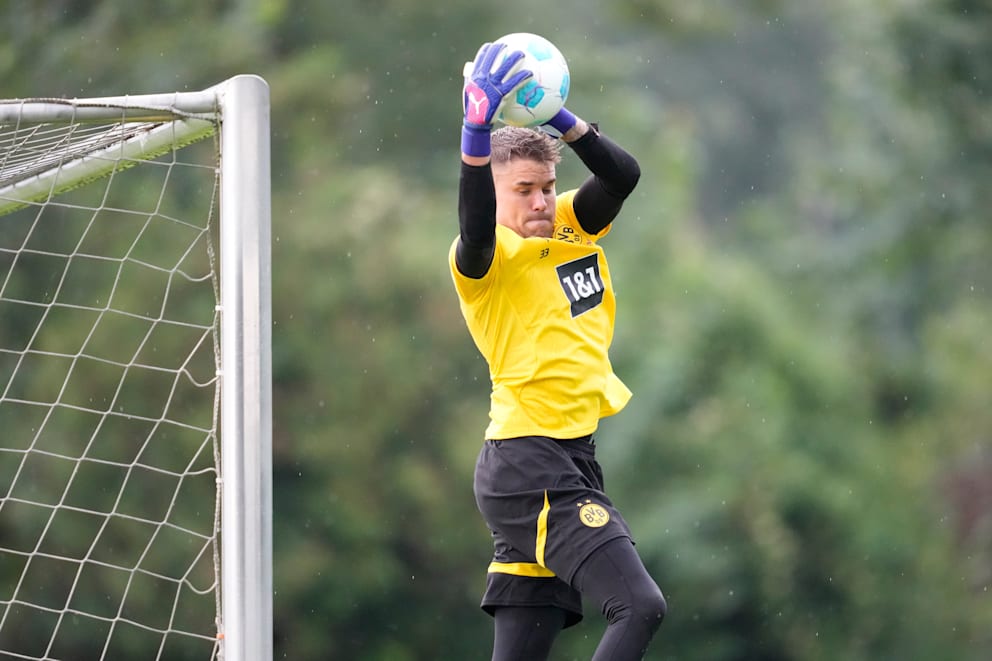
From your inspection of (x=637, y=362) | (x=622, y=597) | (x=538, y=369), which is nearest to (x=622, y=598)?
(x=622, y=597)

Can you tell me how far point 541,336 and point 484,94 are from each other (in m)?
Answer: 0.73

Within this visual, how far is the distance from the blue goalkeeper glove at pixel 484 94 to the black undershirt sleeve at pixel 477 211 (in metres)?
Result: 0.06

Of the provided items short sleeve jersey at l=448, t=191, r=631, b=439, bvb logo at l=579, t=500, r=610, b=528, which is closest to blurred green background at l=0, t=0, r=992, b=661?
short sleeve jersey at l=448, t=191, r=631, b=439

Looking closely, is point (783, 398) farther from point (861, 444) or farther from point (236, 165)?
point (236, 165)

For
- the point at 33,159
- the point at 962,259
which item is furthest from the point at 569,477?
the point at 962,259

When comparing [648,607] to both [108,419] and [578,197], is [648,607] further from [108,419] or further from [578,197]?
[108,419]

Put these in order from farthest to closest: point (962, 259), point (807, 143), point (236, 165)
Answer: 1. point (807, 143)
2. point (962, 259)
3. point (236, 165)

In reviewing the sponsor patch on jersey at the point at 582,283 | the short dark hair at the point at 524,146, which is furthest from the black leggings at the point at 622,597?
the short dark hair at the point at 524,146

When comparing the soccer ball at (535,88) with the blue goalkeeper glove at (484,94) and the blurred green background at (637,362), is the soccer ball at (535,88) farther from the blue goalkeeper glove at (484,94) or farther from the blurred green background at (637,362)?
the blurred green background at (637,362)

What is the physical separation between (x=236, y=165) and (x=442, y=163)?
11015mm

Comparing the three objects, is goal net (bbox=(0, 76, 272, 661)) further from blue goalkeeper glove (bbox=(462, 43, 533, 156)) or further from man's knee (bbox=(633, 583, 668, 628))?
man's knee (bbox=(633, 583, 668, 628))

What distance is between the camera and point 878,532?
14047mm

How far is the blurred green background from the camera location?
13.1 meters

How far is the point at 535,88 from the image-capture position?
3633 mm
